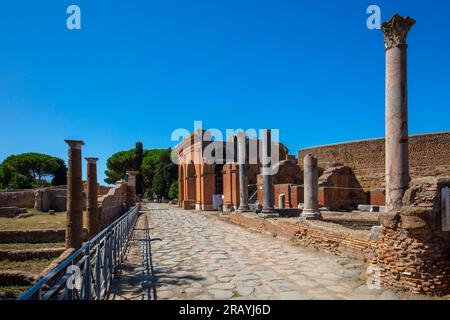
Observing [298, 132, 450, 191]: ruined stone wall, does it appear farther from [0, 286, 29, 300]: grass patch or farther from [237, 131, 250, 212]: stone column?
[0, 286, 29, 300]: grass patch

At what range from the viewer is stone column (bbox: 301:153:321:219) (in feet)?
36.4

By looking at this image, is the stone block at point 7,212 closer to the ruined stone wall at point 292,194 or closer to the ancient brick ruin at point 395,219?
the ancient brick ruin at point 395,219

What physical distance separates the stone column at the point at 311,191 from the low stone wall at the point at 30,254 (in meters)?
9.10

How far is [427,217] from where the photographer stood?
4.85 meters

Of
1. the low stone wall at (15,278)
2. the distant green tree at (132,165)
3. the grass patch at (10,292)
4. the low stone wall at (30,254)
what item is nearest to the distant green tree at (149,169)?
the distant green tree at (132,165)

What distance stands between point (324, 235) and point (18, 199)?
1442 inches

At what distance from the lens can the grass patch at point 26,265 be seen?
10.1 meters

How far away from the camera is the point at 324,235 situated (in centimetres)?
830

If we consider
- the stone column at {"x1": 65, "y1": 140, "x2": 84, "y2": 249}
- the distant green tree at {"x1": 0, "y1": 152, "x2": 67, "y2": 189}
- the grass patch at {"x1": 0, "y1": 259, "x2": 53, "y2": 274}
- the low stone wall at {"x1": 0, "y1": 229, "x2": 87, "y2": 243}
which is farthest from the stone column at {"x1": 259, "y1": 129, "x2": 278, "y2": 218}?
the distant green tree at {"x1": 0, "y1": 152, "x2": 67, "y2": 189}

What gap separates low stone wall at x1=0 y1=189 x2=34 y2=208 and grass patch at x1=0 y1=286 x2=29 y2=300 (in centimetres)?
3083
